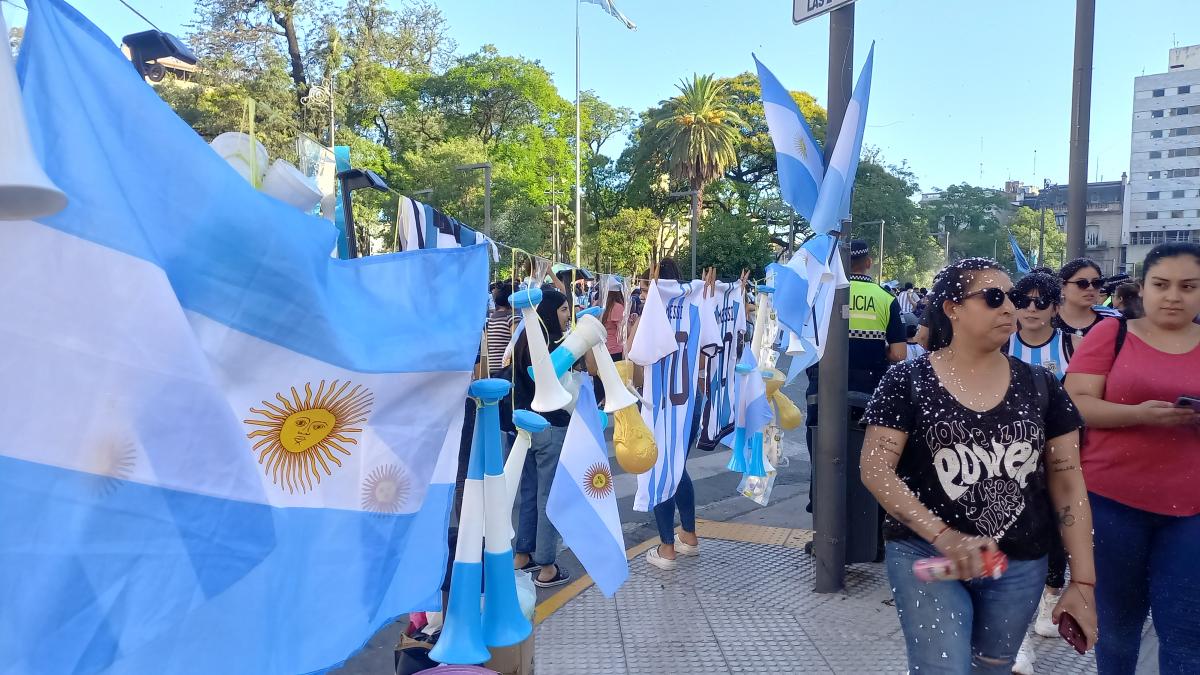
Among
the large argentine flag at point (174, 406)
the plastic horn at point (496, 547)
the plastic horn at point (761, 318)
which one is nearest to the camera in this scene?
the large argentine flag at point (174, 406)

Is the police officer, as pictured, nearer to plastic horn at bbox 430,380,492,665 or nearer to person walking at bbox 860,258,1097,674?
person walking at bbox 860,258,1097,674

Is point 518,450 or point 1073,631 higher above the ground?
point 518,450

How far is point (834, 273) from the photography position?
13.8 ft

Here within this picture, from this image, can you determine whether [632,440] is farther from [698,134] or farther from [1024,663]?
[698,134]

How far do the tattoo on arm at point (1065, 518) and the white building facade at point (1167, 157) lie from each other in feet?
298

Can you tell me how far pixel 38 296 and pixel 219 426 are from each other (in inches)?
14.6

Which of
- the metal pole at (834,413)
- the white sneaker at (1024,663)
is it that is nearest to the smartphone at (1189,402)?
the white sneaker at (1024,663)

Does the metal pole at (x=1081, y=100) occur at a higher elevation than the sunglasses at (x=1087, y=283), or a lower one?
higher

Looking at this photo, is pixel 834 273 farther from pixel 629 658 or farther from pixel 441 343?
pixel 441 343

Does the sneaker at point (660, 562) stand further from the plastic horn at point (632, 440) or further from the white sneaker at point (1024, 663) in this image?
the white sneaker at point (1024, 663)

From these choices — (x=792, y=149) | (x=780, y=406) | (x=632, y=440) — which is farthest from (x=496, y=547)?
(x=780, y=406)

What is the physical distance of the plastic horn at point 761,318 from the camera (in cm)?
584

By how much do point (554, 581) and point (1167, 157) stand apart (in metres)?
98.2

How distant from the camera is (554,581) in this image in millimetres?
4684
